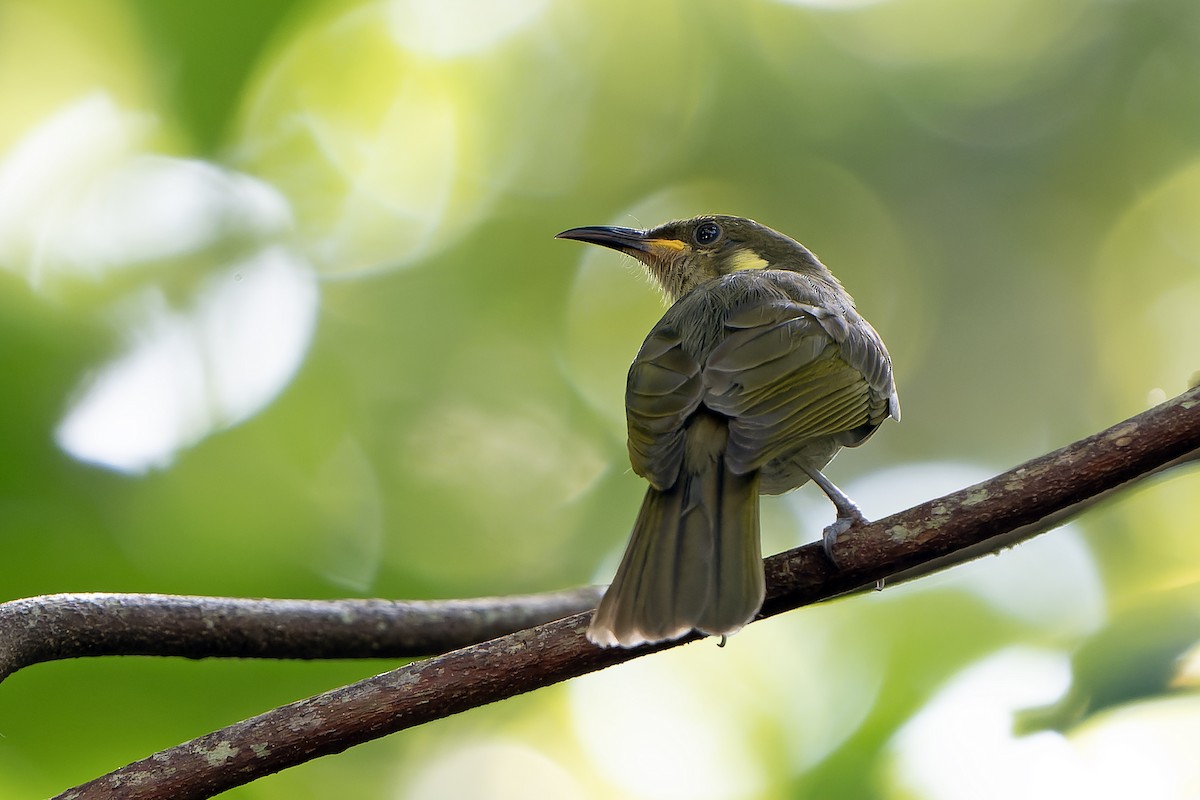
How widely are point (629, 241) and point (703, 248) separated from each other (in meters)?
0.34

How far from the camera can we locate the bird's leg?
2.73 m

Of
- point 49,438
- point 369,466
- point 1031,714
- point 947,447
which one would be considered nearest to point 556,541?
point 369,466

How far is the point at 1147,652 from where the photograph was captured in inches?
106

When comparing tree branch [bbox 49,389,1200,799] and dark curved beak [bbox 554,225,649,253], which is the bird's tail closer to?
tree branch [bbox 49,389,1200,799]

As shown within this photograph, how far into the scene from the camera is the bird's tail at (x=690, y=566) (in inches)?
106

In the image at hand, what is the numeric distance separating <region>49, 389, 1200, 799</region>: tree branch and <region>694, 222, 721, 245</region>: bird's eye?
2732 millimetres

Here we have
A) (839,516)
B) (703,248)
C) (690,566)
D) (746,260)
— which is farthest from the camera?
(703,248)

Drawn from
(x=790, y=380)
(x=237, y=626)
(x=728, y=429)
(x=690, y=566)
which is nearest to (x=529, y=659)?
(x=690, y=566)

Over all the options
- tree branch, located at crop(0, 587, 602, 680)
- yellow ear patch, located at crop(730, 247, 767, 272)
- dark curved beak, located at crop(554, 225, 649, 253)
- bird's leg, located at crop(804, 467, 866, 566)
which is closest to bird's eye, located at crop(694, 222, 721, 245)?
yellow ear patch, located at crop(730, 247, 767, 272)

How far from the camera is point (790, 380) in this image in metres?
3.50

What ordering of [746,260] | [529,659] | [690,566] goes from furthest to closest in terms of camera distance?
[746,260]
[690,566]
[529,659]

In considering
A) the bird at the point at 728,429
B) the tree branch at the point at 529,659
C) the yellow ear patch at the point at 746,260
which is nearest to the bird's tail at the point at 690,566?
the bird at the point at 728,429

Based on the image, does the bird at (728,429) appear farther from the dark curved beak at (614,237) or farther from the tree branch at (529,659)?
the dark curved beak at (614,237)

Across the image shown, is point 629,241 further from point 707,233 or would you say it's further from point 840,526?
point 840,526
